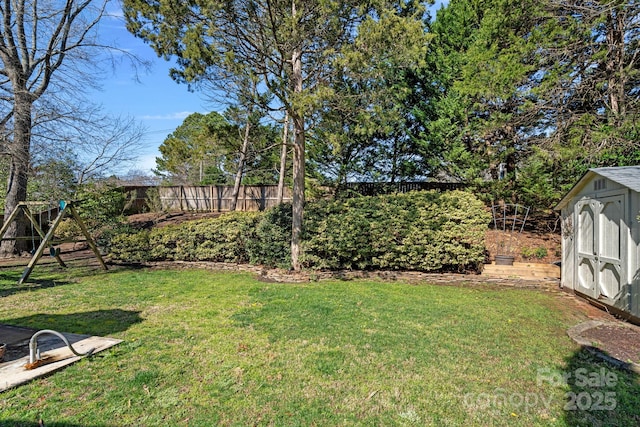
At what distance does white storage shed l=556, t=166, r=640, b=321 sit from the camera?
4418 millimetres

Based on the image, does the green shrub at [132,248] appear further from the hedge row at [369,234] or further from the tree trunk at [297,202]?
the tree trunk at [297,202]

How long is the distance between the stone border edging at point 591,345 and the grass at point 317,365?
10 cm

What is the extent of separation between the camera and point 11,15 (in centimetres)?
948

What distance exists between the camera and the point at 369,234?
7180 millimetres

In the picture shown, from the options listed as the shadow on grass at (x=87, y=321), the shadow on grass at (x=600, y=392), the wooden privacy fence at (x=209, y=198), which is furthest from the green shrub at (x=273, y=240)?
the wooden privacy fence at (x=209, y=198)

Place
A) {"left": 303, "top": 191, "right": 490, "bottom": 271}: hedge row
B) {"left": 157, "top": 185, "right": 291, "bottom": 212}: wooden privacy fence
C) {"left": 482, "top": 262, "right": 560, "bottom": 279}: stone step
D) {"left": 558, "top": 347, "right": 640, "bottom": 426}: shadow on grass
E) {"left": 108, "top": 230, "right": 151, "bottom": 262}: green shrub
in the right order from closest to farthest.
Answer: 1. {"left": 558, "top": 347, "right": 640, "bottom": 426}: shadow on grass
2. {"left": 482, "top": 262, "right": 560, "bottom": 279}: stone step
3. {"left": 303, "top": 191, "right": 490, "bottom": 271}: hedge row
4. {"left": 108, "top": 230, "right": 151, "bottom": 262}: green shrub
5. {"left": 157, "top": 185, "right": 291, "bottom": 212}: wooden privacy fence

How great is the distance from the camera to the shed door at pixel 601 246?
186 inches

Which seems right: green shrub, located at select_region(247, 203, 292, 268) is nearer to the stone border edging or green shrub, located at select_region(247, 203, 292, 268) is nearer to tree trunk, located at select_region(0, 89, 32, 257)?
the stone border edging

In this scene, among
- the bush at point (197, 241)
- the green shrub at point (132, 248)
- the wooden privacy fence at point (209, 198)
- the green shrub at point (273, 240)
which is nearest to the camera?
the green shrub at point (273, 240)

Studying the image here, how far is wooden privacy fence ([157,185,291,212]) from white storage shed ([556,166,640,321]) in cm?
1330

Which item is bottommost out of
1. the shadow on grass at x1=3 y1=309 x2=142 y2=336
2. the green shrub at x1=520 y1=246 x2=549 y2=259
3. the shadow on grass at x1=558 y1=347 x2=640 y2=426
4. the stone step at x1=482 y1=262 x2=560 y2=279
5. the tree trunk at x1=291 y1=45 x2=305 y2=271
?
the shadow on grass at x1=558 y1=347 x2=640 y2=426

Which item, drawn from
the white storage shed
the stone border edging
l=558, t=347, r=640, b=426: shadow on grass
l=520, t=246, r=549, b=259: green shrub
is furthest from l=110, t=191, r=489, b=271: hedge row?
l=558, t=347, r=640, b=426: shadow on grass

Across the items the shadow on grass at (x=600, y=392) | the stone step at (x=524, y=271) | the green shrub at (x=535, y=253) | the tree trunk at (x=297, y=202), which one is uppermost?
the tree trunk at (x=297, y=202)

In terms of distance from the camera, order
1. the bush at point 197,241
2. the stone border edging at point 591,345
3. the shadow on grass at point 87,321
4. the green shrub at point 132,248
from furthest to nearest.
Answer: the green shrub at point 132,248 < the bush at point 197,241 < the shadow on grass at point 87,321 < the stone border edging at point 591,345
